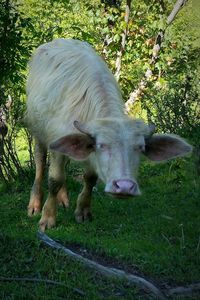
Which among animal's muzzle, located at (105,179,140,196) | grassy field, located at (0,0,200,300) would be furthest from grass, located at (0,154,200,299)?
animal's muzzle, located at (105,179,140,196)

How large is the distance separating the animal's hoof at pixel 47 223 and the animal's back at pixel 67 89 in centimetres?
82

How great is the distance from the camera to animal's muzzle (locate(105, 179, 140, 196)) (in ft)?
15.1

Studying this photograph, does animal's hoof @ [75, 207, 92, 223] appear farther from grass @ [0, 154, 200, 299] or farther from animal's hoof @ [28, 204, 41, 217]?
animal's hoof @ [28, 204, 41, 217]

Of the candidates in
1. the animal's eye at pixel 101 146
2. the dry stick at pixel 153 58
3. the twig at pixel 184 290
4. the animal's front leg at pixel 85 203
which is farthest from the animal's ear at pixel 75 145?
the dry stick at pixel 153 58

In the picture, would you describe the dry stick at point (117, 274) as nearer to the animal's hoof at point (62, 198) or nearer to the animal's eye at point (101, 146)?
the animal's eye at point (101, 146)

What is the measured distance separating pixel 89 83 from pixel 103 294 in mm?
2245

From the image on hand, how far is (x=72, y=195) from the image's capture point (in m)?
7.45

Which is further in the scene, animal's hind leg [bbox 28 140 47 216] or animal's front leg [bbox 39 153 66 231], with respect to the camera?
animal's hind leg [bbox 28 140 47 216]

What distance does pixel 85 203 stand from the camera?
6.45m

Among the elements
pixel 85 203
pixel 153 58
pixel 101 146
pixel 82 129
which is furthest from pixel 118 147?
pixel 153 58

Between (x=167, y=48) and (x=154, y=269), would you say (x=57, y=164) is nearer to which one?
(x=154, y=269)

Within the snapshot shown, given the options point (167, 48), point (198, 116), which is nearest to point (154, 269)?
point (198, 116)

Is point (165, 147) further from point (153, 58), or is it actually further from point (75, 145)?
point (153, 58)

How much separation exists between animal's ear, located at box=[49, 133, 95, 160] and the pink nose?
73 centimetres
